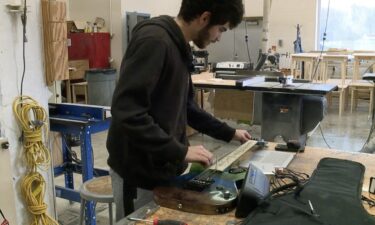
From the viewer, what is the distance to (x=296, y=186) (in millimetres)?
1146

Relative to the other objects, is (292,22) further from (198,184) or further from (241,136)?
(198,184)

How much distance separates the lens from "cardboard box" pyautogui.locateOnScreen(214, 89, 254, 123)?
13.7ft

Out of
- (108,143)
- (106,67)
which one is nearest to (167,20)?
(108,143)

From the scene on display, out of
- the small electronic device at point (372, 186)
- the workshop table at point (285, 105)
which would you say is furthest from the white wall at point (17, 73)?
the workshop table at point (285, 105)

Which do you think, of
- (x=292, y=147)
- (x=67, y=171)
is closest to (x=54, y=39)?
(x=67, y=171)

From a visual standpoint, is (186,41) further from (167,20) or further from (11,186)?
(11,186)

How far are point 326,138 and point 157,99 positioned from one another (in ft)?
13.0

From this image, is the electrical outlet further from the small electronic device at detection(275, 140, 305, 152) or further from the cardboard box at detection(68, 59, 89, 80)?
the cardboard box at detection(68, 59, 89, 80)

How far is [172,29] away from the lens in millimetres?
1161

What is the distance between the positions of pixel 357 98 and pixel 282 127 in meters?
3.71

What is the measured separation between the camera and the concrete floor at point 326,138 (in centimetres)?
285

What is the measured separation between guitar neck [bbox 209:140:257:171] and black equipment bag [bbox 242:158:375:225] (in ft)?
0.91

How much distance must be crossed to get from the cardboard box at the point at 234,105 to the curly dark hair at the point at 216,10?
9.63 ft

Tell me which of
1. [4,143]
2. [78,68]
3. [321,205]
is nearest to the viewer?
[321,205]
